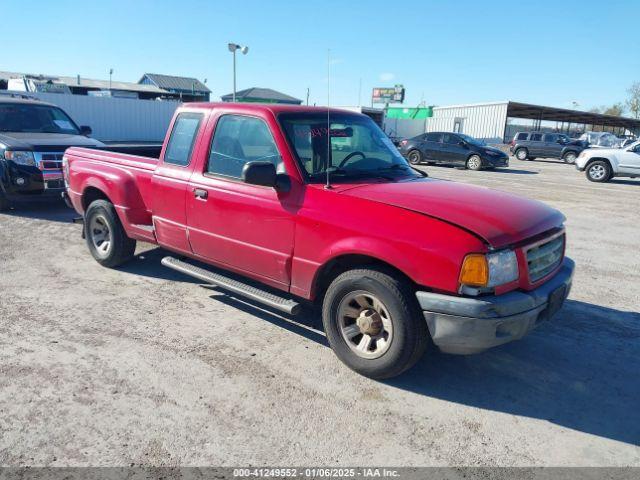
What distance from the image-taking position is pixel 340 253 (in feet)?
11.6

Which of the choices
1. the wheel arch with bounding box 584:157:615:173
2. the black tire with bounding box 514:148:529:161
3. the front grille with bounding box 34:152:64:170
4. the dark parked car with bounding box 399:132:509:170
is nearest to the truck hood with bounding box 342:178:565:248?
the front grille with bounding box 34:152:64:170

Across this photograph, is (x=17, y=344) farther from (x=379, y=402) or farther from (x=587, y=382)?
(x=587, y=382)

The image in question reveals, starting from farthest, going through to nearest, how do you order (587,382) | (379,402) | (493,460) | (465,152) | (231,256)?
1. (465,152)
2. (231,256)
3. (587,382)
4. (379,402)
5. (493,460)

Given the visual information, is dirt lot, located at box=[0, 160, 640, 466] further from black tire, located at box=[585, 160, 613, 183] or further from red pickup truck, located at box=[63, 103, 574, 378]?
black tire, located at box=[585, 160, 613, 183]

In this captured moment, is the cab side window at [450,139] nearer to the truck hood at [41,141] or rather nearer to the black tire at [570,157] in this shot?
the black tire at [570,157]

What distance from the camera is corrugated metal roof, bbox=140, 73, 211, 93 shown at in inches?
2527

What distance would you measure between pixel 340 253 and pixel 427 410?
1206mm

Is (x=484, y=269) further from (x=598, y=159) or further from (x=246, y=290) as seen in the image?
(x=598, y=159)

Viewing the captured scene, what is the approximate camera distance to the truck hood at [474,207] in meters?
3.22

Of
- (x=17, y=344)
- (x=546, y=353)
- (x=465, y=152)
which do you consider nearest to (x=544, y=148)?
(x=465, y=152)

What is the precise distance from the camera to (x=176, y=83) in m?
66.2

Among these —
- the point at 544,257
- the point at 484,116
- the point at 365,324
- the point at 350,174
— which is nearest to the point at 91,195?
the point at 350,174

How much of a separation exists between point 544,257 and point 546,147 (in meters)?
29.2

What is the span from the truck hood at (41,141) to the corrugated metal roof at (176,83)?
57.0 metres
